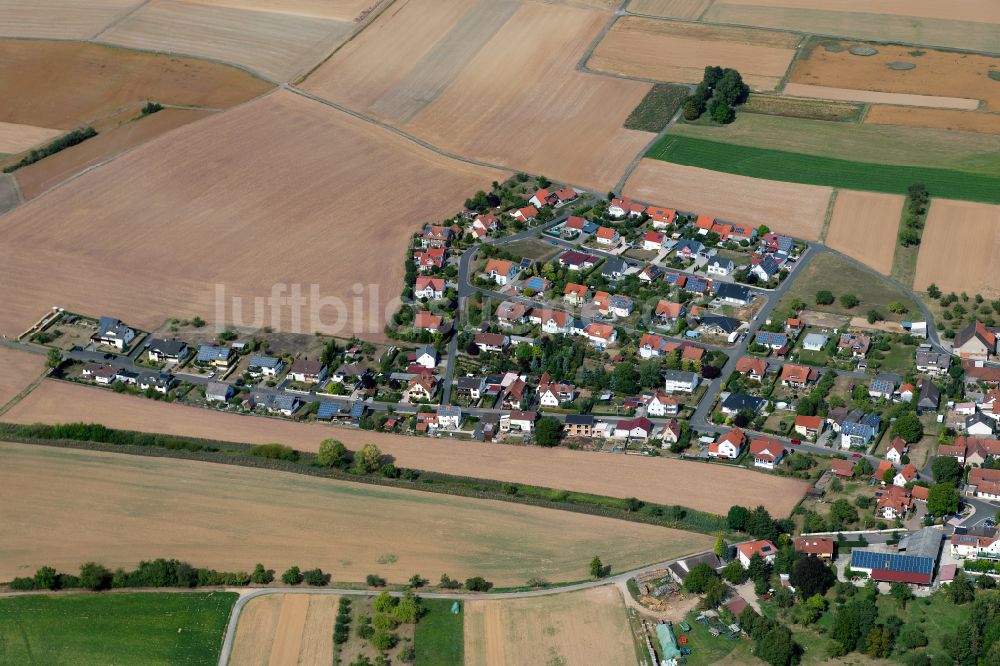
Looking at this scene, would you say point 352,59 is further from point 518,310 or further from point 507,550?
point 507,550

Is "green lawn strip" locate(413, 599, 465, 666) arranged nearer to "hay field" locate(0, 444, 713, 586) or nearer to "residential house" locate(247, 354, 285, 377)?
"hay field" locate(0, 444, 713, 586)

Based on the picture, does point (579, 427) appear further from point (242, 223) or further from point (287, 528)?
point (242, 223)

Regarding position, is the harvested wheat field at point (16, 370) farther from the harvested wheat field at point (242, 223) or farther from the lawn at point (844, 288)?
the lawn at point (844, 288)

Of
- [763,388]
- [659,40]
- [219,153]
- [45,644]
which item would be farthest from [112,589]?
[659,40]

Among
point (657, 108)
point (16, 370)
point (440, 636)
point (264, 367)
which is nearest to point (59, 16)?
point (657, 108)

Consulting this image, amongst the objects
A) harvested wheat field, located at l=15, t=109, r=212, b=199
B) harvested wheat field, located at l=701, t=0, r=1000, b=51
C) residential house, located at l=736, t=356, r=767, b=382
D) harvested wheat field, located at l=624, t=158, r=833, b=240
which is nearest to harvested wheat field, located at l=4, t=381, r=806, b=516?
residential house, located at l=736, t=356, r=767, b=382

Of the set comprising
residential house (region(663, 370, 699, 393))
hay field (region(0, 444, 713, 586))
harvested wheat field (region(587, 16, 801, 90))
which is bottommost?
hay field (region(0, 444, 713, 586))
